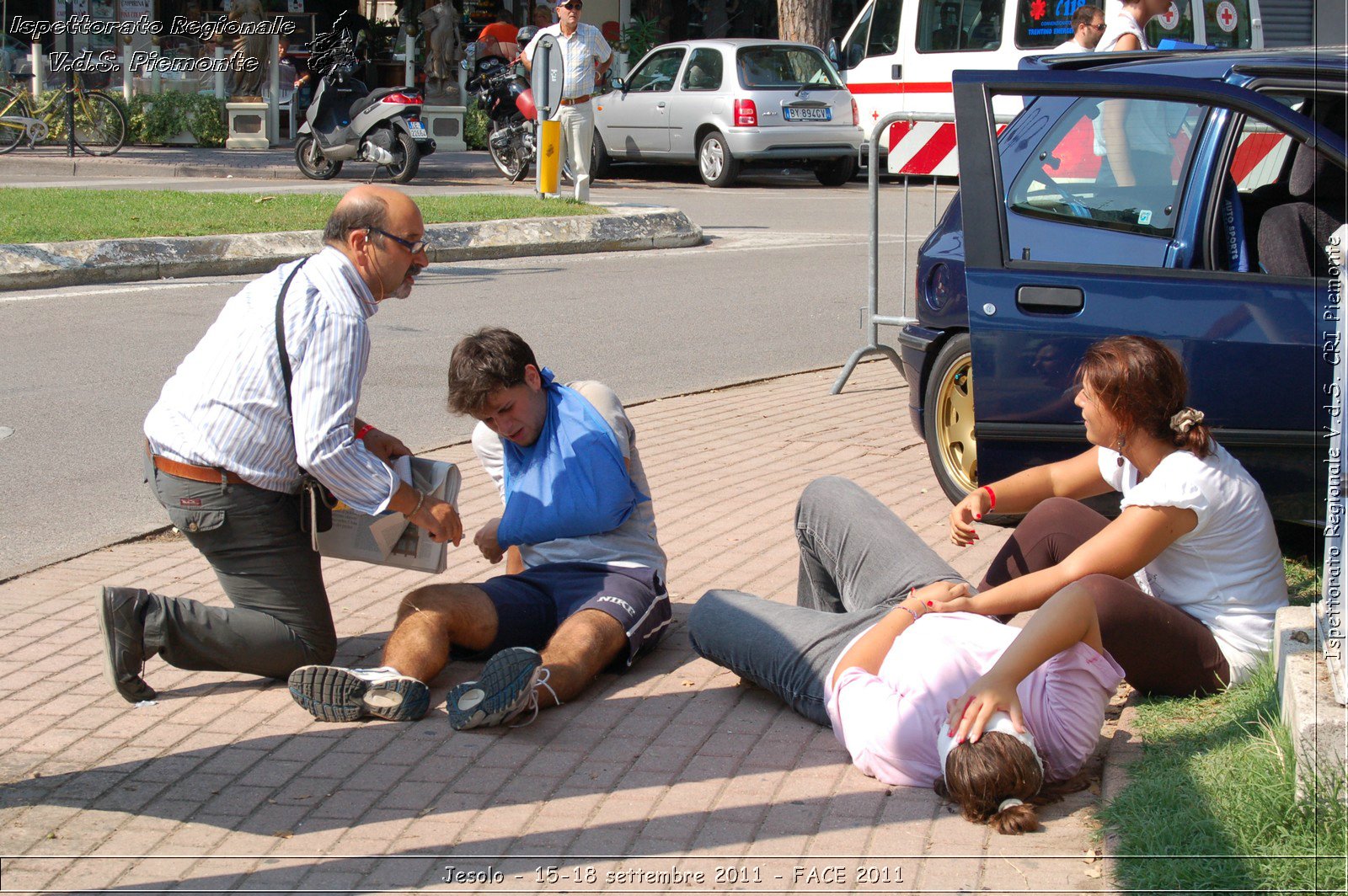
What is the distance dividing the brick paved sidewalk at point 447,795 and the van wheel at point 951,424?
4.28ft

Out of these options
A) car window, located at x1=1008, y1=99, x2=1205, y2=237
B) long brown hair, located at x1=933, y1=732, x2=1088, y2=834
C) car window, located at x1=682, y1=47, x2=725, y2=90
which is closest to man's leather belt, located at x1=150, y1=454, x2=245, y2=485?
long brown hair, located at x1=933, y1=732, x2=1088, y2=834

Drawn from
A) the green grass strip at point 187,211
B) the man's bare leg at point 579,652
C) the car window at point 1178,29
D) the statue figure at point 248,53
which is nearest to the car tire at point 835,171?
the car window at point 1178,29

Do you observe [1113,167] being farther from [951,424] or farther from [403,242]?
[403,242]

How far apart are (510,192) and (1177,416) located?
13962 millimetres

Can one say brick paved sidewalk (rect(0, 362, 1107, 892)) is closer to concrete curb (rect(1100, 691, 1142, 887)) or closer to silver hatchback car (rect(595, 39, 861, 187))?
concrete curb (rect(1100, 691, 1142, 887))

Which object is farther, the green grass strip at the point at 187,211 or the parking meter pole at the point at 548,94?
the parking meter pole at the point at 548,94

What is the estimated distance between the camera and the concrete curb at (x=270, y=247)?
1116 centimetres

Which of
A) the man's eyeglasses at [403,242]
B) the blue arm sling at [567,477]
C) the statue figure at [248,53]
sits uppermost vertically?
the statue figure at [248,53]

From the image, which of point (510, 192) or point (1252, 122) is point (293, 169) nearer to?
point (510, 192)

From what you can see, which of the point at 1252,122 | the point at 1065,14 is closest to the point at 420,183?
the point at 1065,14

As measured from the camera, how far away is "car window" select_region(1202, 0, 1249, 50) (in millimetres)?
16875

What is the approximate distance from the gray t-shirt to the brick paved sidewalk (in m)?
0.36

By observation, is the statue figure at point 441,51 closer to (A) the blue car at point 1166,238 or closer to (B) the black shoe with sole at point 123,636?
(A) the blue car at point 1166,238

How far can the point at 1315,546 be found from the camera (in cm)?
513
